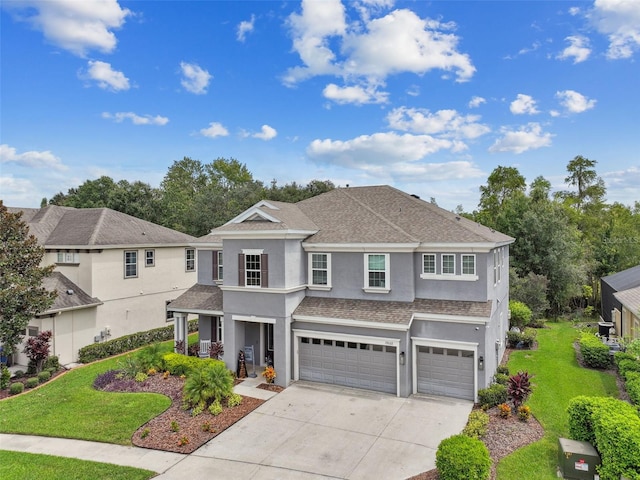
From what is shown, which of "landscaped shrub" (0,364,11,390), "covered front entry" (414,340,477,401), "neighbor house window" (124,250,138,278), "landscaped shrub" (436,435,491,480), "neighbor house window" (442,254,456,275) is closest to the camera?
"landscaped shrub" (436,435,491,480)

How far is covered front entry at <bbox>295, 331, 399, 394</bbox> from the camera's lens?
46.3ft

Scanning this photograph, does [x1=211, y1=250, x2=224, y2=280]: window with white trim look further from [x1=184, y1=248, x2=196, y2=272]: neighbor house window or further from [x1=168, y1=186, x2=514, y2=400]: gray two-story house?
[x1=184, y1=248, x2=196, y2=272]: neighbor house window

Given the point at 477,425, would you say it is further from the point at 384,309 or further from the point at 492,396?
the point at 384,309

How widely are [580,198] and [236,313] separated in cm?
4900

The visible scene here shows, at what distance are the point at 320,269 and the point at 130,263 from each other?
12.7m

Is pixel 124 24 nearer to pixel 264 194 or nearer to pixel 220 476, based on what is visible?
pixel 220 476

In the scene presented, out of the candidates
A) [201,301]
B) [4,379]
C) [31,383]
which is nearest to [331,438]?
[201,301]

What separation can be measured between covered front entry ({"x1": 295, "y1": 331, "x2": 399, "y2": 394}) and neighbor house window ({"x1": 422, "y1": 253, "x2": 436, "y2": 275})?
3172 millimetres

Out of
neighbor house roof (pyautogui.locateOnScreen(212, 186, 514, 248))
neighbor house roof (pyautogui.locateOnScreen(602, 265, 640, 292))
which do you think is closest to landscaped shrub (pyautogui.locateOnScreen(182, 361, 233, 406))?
neighbor house roof (pyautogui.locateOnScreen(212, 186, 514, 248))

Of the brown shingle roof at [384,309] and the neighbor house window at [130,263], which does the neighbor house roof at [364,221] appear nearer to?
the brown shingle roof at [384,309]

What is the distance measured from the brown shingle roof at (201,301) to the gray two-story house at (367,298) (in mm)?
421

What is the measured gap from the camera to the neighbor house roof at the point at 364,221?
14922 mm

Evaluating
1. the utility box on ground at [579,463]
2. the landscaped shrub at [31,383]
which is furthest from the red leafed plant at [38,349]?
the utility box on ground at [579,463]

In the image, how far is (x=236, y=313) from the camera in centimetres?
1591
